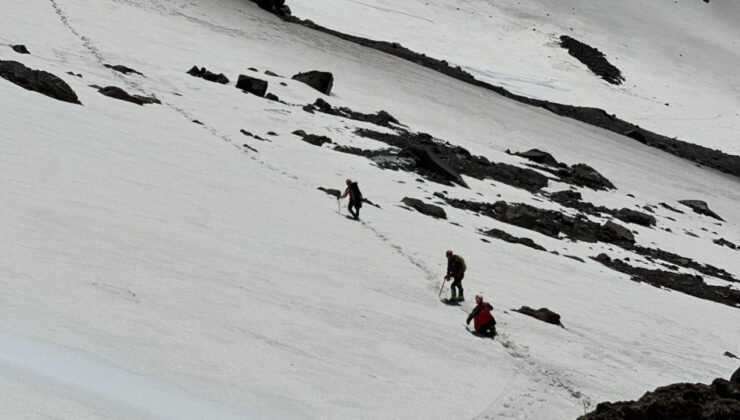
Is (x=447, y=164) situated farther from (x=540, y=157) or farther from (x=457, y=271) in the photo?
(x=457, y=271)

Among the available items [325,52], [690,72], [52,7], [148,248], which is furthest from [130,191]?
[690,72]

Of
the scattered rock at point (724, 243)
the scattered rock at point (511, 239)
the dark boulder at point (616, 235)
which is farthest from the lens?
the scattered rock at point (724, 243)

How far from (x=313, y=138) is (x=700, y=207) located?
886 inches

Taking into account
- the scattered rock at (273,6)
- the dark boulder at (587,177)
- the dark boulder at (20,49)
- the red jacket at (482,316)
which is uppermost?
the scattered rock at (273,6)

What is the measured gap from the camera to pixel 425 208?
22.5m

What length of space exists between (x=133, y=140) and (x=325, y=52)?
33498mm

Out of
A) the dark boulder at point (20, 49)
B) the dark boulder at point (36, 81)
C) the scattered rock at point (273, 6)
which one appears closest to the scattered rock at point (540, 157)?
the dark boulder at point (20, 49)

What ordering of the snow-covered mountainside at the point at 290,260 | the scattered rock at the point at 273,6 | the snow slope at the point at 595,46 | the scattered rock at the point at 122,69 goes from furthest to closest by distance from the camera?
the snow slope at the point at 595,46 → the scattered rock at the point at 273,6 → the scattered rock at the point at 122,69 → the snow-covered mountainside at the point at 290,260

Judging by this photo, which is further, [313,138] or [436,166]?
[436,166]

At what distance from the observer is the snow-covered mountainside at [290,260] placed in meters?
6.53

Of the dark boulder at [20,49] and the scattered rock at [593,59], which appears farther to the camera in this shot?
the scattered rock at [593,59]

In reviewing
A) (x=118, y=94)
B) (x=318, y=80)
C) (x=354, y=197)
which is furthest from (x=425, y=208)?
(x=318, y=80)

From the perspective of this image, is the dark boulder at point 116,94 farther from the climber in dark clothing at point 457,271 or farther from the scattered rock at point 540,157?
the scattered rock at point 540,157

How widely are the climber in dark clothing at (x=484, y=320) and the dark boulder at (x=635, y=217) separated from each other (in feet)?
71.6
